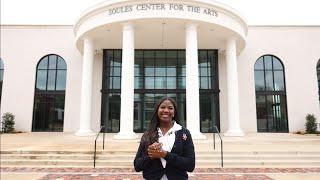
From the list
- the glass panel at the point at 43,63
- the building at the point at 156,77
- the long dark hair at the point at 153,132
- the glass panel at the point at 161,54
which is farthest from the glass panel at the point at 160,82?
the long dark hair at the point at 153,132

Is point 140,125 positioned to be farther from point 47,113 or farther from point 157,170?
point 157,170

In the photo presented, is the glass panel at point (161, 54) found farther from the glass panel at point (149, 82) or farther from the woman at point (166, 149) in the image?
the woman at point (166, 149)

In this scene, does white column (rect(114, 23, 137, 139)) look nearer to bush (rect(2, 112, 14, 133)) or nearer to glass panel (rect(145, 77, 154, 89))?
glass panel (rect(145, 77, 154, 89))

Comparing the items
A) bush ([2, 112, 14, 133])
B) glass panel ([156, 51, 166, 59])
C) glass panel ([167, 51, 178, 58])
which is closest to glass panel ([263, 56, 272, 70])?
glass panel ([167, 51, 178, 58])

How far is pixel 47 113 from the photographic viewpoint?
2436 centimetres

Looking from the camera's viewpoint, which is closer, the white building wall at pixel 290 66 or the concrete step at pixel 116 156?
the concrete step at pixel 116 156

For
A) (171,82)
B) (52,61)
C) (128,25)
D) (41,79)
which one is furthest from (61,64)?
(128,25)

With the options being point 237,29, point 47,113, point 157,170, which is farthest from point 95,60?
point 157,170

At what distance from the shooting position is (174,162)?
9.39 ft

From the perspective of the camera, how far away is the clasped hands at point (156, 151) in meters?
2.74

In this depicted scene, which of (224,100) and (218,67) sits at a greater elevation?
(218,67)

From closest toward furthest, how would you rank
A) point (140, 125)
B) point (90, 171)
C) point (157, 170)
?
1. point (157, 170)
2. point (90, 171)
3. point (140, 125)

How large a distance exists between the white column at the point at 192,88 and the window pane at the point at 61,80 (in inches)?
510

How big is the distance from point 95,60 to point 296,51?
17760 mm
